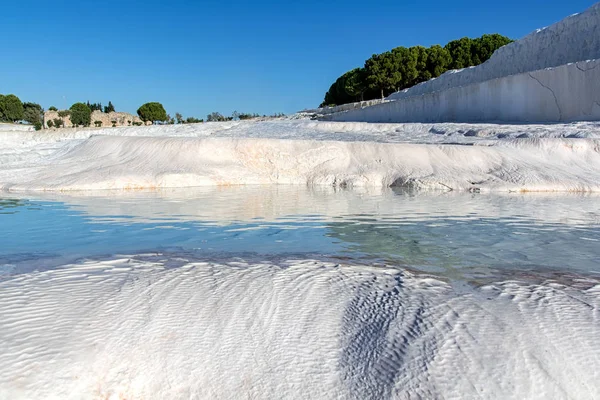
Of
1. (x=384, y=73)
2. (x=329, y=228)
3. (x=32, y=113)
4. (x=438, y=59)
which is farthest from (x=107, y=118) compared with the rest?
(x=329, y=228)

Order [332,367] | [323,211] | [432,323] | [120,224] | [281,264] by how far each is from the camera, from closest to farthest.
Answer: [332,367] < [432,323] < [281,264] < [120,224] < [323,211]

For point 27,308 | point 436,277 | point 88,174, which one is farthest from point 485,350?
point 88,174

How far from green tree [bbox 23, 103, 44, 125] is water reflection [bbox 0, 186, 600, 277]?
4612 centimetres

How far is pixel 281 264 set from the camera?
231cm

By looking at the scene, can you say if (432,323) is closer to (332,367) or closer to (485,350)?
(485,350)

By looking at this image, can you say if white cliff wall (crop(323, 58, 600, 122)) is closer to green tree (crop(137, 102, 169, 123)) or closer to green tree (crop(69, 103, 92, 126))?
green tree (crop(69, 103, 92, 126))

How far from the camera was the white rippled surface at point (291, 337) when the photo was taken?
1296 millimetres

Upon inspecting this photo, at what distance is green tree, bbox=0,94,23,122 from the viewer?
A: 46281 millimetres

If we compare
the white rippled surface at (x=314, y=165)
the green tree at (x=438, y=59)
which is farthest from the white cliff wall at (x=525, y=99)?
the green tree at (x=438, y=59)

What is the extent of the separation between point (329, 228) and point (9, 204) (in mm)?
3728

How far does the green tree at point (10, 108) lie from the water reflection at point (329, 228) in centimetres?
4928

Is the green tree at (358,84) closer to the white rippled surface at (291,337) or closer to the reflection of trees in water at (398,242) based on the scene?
the reflection of trees in water at (398,242)

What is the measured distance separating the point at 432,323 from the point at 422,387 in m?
0.34

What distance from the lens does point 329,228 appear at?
11.5ft
